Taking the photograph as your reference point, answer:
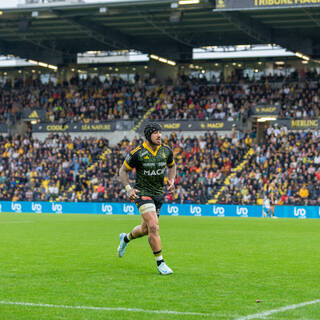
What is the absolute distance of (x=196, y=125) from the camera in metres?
52.5

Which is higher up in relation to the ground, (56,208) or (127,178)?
(127,178)

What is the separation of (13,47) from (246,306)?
5119 centimetres

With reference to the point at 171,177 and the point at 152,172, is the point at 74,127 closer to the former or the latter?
the point at 171,177

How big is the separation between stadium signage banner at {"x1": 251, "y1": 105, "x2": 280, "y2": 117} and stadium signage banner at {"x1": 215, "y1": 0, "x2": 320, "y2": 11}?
13572mm

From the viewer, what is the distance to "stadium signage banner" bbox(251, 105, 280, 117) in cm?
5053

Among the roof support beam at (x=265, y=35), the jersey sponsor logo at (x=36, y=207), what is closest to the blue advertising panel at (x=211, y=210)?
the jersey sponsor logo at (x=36, y=207)

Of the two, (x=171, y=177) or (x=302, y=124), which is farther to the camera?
(x=302, y=124)

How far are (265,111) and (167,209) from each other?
11.8m

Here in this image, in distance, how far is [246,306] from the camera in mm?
8328

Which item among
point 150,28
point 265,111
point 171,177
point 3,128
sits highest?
point 150,28

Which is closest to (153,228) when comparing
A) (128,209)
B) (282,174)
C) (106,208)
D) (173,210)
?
(173,210)

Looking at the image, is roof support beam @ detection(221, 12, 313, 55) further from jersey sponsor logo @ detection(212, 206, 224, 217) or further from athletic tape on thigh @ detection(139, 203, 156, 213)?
athletic tape on thigh @ detection(139, 203, 156, 213)

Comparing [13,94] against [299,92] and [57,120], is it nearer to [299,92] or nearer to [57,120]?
[57,120]

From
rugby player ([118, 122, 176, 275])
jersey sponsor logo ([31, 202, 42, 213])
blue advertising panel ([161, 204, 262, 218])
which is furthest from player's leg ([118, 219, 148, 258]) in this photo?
jersey sponsor logo ([31, 202, 42, 213])
